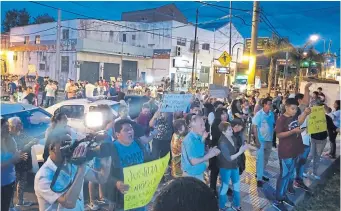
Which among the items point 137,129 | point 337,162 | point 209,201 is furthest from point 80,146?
point 337,162

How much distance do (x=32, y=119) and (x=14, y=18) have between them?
232 ft

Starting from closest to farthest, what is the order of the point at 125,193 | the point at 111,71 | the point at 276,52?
the point at 125,193
the point at 111,71
the point at 276,52

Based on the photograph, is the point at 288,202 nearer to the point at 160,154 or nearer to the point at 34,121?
the point at 160,154

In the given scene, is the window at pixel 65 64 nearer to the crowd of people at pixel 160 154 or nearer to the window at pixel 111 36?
the window at pixel 111 36

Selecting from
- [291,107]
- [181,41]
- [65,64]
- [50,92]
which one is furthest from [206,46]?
[291,107]

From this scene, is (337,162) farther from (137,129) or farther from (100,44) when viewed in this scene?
(100,44)

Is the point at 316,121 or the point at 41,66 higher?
the point at 41,66

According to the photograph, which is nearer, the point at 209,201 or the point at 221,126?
the point at 209,201

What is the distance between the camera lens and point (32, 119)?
6.70 metres

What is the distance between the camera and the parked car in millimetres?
6141

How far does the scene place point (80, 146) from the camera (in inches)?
104

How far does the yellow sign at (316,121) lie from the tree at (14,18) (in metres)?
72.0

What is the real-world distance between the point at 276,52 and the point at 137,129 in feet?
119

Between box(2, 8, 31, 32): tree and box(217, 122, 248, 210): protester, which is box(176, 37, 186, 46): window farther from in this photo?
box(2, 8, 31, 32): tree
